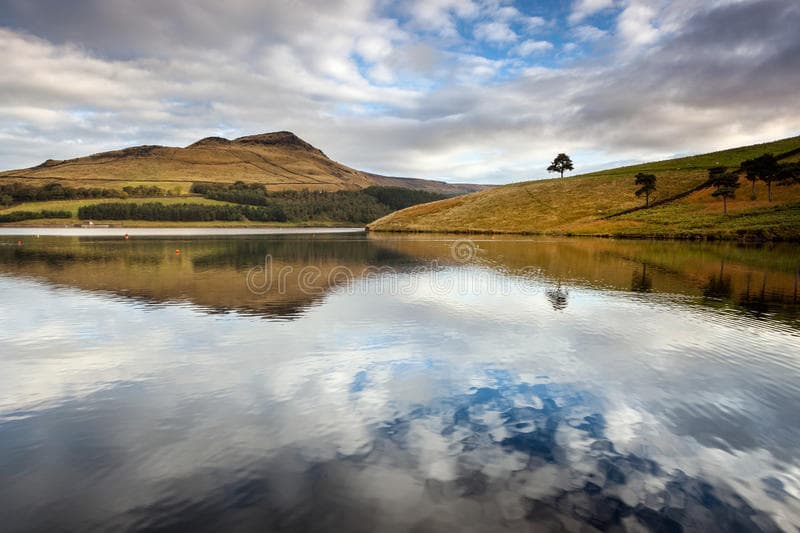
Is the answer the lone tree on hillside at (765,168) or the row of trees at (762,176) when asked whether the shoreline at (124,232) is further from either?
the lone tree on hillside at (765,168)

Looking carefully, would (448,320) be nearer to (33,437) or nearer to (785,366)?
(785,366)

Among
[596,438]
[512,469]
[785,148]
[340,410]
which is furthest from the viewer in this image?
[785,148]

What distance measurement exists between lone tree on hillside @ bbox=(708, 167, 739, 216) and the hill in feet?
5.55

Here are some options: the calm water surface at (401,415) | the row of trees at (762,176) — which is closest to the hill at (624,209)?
the row of trees at (762,176)

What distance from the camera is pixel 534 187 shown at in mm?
147250

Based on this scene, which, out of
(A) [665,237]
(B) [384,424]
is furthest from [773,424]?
(A) [665,237]

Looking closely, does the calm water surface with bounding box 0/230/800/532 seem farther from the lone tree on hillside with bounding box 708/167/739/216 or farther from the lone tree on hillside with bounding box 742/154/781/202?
the lone tree on hillside with bounding box 742/154/781/202

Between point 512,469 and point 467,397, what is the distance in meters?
4.02

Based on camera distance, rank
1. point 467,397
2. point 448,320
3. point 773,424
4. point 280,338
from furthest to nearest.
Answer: point 448,320, point 280,338, point 467,397, point 773,424

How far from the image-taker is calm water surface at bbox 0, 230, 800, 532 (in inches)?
328

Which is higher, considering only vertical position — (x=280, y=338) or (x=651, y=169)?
(x=651, y=169)

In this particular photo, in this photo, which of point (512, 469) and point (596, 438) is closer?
point (512, 469)

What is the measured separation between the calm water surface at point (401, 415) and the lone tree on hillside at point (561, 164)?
132 metres

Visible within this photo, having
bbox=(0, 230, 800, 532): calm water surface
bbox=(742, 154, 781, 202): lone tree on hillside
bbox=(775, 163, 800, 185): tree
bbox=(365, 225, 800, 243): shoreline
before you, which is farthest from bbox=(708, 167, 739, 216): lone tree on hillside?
bbox=(0, 230, 800, 532): calm water surface
